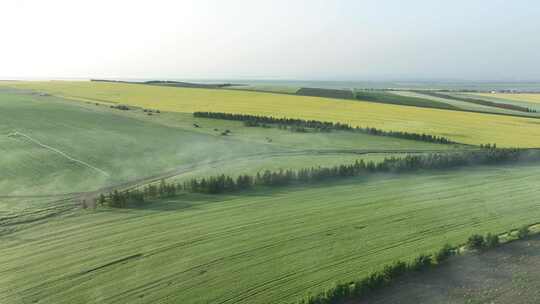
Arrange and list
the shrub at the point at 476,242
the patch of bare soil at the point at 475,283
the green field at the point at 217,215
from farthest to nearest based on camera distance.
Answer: the shrub at the point at 476,242 → the green field at the point at 217,215 → the patch of bare soil at the point at 475,283

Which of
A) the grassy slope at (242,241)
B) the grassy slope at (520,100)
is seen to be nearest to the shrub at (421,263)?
the grassy slope at (242,241)

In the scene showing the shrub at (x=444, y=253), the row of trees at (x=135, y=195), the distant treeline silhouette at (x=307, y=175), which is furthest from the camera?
the distant treeline silhouette at (x=307, y=175)

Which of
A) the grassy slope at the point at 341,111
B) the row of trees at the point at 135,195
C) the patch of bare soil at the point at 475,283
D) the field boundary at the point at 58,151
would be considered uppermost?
the grassy slope at the point at 341,111

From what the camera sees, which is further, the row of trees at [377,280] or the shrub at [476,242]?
the shrub at [476,242]

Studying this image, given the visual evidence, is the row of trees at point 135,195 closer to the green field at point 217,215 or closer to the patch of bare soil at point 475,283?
the green field at point 217,215

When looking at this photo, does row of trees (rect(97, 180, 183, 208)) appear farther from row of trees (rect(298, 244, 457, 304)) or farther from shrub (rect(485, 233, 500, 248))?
shrub (rect(485, 233, 500, 248))

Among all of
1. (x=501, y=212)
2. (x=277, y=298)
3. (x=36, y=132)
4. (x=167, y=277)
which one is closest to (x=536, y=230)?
(x=501, y=212)

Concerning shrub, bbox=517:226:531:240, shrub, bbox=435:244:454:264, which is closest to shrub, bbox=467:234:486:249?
shrub, bbox=435:244:454:264

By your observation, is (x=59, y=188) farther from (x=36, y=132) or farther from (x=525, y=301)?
(x=525, y=301)
